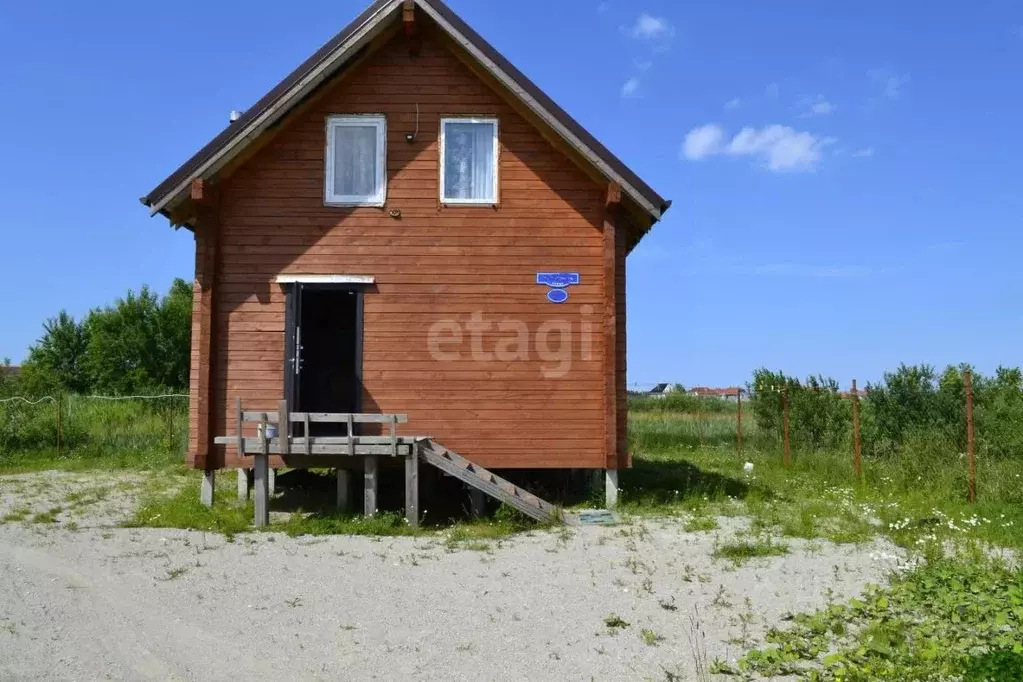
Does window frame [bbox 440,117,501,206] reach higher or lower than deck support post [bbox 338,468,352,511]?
higher

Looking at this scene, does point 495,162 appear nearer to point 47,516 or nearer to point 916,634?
point 47,516

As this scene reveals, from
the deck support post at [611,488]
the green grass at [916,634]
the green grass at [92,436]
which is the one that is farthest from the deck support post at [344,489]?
the green grass at [92,436]

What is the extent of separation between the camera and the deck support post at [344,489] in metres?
13.0

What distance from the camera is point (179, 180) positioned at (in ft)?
41.2

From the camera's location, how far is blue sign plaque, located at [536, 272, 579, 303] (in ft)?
43.9

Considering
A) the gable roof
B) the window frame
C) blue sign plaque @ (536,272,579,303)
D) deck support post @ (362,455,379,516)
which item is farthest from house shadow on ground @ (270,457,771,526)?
the gable roof

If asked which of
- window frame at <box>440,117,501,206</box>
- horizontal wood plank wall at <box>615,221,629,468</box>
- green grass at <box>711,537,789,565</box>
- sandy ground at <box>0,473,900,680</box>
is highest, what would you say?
window frame at <box>440,117,501,206</box>

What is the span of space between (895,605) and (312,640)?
195 inches

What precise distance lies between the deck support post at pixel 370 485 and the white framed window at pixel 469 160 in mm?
4095

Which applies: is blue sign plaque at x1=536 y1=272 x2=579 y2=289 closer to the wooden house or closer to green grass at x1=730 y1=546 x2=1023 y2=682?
the wooden house

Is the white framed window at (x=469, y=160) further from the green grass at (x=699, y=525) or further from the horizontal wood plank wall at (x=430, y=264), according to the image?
the green grass at (x=699, y=525)

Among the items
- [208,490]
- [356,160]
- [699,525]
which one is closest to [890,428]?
[699,525]

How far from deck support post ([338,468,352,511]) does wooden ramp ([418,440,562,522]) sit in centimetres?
146

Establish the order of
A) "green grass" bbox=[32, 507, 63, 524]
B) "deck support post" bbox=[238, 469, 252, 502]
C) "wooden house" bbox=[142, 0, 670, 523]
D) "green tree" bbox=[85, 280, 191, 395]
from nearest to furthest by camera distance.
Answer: "green grass" bbox=[32, 507, 63, 524]
"wooden house" bbox=[142, 0, 670, 523]
"deck support post" bbox=[238, 469, 252, 502]
"green tree" bbox=[85, 280, 191, 395]
